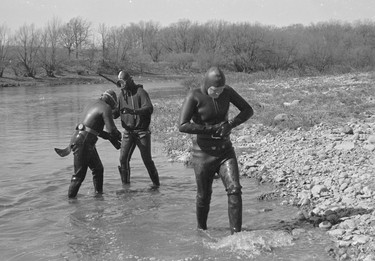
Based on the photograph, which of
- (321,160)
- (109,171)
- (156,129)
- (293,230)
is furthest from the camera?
(156,129)

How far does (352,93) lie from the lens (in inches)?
865

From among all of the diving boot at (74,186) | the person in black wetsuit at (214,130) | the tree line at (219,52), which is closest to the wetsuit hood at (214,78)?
the person in black wetsuit at (214,130)

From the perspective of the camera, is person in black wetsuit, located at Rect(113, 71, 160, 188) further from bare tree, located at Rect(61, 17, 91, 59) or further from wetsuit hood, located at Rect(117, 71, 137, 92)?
Result: bare tree, located at Rect(61, 17, 91, 59)

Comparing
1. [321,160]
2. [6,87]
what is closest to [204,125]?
[321,160]

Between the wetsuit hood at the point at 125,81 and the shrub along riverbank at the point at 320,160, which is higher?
the wetsuit hood at the point at 125,81

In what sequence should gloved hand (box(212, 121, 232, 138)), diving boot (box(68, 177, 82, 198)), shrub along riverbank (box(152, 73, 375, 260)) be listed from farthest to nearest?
diving boot (box(68, 177, 82, 198)) < shrub along riverbank (box(152, 73, 375, 260)) < gloved hand (box(212, 121, 232, 138))

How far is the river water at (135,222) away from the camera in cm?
611

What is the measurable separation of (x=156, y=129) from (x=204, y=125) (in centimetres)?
1206

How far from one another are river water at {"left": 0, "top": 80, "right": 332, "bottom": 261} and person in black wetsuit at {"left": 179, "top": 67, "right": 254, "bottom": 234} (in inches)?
23.4

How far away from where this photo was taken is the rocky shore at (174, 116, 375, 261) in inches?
243

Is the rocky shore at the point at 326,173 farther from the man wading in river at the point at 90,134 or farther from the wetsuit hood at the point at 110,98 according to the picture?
the wetsuit hood at the point at 110,98

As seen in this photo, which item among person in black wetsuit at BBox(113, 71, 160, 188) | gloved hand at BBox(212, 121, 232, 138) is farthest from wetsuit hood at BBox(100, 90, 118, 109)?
gloved hand at BBox(212, 121, 232, 138)

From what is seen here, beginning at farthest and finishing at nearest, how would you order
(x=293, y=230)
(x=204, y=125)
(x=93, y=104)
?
(x=93, y=104)
(x=293, y=230)
(x=204, y=125)

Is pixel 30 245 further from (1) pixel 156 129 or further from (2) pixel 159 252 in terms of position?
(1) pixel 156 129
